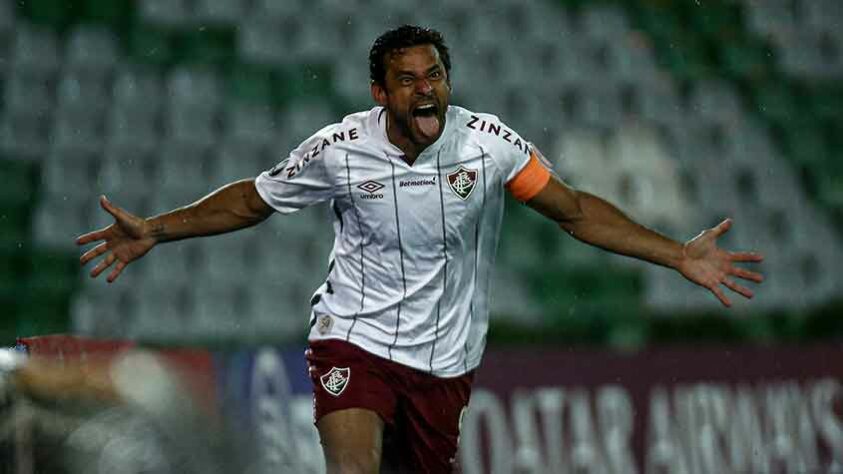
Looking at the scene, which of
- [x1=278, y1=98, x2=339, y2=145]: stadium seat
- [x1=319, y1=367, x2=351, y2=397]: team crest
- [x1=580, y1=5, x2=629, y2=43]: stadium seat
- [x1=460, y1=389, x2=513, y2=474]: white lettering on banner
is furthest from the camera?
[x1=580, y1=5, x2=629, y2=43]: stadium seat

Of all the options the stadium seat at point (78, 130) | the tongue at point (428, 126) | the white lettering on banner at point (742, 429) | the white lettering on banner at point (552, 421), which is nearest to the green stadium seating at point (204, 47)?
the stadium seat at point (78, 130)

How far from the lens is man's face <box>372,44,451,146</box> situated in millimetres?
4074

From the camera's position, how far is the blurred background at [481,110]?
27.1 feet

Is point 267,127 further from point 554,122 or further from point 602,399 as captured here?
point 602,399

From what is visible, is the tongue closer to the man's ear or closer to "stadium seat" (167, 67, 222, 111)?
the man's ear

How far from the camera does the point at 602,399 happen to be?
731cm

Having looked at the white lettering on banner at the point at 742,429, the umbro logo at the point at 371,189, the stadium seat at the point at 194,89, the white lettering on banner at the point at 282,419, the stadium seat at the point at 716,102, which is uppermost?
the stadium seat at the point at 194,89

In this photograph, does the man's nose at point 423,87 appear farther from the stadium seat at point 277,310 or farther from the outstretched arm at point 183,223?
the stadium seat at point 277,310

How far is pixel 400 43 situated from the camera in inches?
163

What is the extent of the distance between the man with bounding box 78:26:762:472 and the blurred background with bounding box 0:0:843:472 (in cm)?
318

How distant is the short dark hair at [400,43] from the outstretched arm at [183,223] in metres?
0.63

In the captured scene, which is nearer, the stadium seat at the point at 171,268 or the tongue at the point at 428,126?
the tongue at the point at 428,126

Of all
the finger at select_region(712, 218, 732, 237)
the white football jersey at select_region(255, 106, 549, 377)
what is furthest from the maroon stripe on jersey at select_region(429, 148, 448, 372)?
the finger at select_region(712, 218, 732, 237)

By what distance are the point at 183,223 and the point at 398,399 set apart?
99 cm
